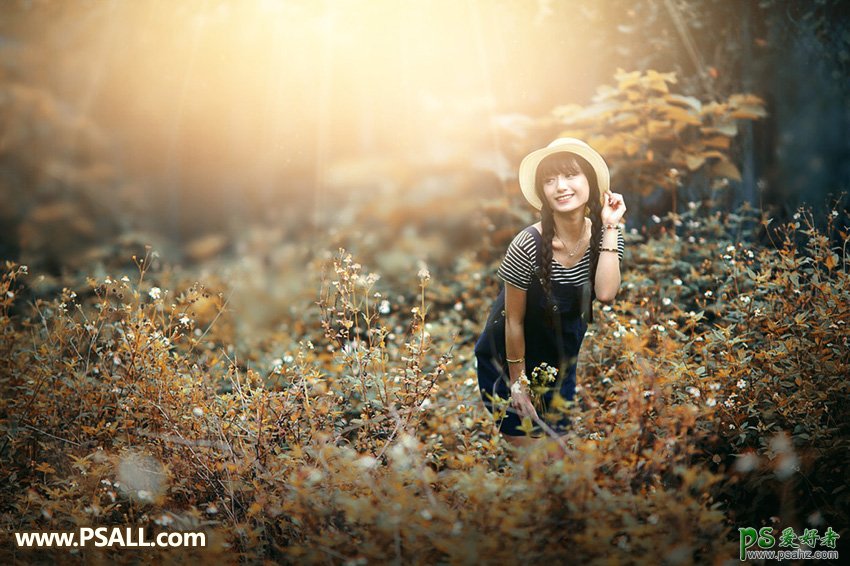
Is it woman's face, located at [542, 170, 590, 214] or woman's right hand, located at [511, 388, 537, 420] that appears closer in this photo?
woman's right hand, located at [511, 388, 537, 420]

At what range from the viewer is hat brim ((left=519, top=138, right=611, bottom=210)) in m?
2.91

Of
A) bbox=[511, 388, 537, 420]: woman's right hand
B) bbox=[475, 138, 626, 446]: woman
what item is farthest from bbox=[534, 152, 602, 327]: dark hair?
bbox=[511, 388, 537, 420]: woman's right hand

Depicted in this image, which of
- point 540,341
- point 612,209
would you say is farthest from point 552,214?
point 540,341

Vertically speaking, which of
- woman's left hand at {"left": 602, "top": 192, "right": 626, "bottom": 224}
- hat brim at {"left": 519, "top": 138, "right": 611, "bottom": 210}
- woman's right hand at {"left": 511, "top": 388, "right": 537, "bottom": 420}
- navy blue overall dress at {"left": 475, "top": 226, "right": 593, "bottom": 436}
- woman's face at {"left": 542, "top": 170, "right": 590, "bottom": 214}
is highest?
hat brim at {"left": 519, "top": 138, "right": 611, "bottom": 210}

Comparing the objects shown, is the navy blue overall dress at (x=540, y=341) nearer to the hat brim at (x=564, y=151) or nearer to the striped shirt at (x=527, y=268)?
the striped shirt at (x=527, y=268)

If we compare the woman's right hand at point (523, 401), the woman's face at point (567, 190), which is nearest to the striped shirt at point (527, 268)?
the woman's face at point (567, 190)

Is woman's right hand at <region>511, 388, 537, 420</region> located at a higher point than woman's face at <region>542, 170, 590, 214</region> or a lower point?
lower

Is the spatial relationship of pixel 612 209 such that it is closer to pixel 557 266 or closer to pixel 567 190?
pixel 567 190

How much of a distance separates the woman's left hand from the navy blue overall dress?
0.27 metres

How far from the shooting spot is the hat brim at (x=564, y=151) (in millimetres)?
2914

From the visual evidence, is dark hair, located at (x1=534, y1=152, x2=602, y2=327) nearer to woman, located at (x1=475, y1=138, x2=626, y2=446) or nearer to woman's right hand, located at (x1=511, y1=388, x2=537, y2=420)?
woman, located at (x1=475, y1=138, x2=626, y2=446)

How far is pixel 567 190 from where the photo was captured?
2885 millimetres

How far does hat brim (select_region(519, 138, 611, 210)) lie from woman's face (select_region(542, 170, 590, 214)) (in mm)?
71

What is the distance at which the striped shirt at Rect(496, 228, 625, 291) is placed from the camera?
2.88m
